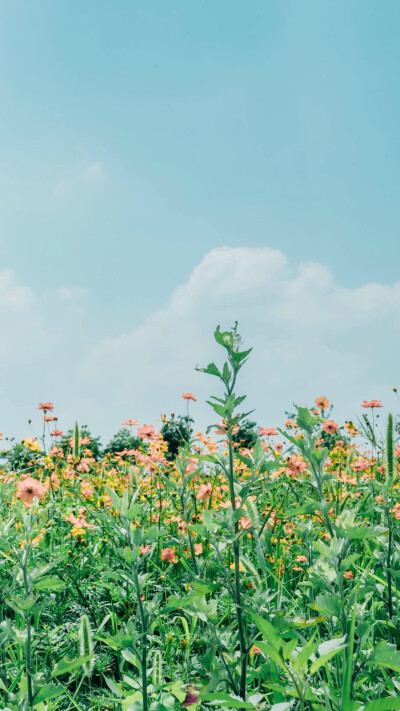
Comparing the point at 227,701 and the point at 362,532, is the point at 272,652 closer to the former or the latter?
the point at 227,701

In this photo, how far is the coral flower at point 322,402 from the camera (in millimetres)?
5598

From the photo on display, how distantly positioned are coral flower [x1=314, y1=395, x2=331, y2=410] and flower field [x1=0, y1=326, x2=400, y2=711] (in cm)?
69

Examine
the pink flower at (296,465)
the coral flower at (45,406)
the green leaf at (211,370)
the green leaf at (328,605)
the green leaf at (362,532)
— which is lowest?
the green leaf at (328,605)

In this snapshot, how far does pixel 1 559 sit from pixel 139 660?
2.16 metres

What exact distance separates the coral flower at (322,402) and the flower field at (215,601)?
0.69 meters

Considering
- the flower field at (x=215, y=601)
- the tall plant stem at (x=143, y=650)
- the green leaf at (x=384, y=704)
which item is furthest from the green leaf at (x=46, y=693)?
the green leaf at (x=384, y=704)

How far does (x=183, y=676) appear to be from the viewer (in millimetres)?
2398

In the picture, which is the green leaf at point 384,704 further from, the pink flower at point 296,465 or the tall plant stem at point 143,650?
the pink flower at point 296,465

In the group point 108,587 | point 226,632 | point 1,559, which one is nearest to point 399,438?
point 108,587

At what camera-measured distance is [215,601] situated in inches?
72.9

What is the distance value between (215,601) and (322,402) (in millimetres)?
3998

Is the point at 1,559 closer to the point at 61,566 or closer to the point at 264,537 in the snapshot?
the point at 61,566

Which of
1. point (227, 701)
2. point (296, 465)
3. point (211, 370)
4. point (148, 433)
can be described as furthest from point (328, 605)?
point (148, 433)

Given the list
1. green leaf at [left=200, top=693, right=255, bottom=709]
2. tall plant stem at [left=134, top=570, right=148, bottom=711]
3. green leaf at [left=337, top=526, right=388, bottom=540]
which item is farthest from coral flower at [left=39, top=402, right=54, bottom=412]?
green leaf at [left=200, top=693, right=255, bottom=709]
